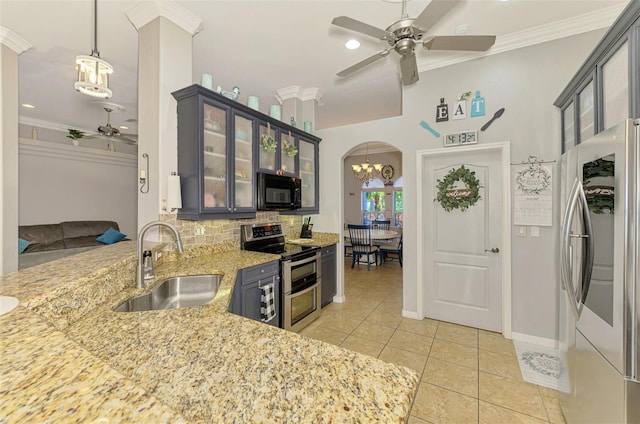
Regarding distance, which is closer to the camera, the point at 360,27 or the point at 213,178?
the point at 360,27

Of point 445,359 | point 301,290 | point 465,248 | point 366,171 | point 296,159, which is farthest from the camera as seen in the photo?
point 366,171

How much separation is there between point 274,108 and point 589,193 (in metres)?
3.02

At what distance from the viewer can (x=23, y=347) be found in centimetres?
69

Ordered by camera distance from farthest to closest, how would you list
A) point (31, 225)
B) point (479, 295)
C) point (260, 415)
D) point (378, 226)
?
1. point (378, 226)
2. point (31, 225)
3. point (479, 295)
4. point (260, 415)

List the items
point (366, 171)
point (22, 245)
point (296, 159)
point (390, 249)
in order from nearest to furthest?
point (296, 159) → point (22, 245) → point (390, 249) → point (366, 171)

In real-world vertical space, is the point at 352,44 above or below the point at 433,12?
above

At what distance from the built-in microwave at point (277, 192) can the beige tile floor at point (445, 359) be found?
146 cm

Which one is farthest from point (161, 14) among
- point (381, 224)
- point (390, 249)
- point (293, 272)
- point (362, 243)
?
point (381, 224)

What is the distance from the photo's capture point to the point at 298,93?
3932 millimetres

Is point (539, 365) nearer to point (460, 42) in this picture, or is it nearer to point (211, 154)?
point (460, 42)

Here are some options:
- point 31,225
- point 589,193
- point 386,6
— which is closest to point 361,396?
point 589,193

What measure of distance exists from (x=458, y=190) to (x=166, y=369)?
3179 millimetres

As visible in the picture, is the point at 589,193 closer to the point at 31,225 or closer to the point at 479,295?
the point at 479,295

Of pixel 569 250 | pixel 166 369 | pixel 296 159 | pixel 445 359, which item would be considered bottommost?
pixel 445 359
